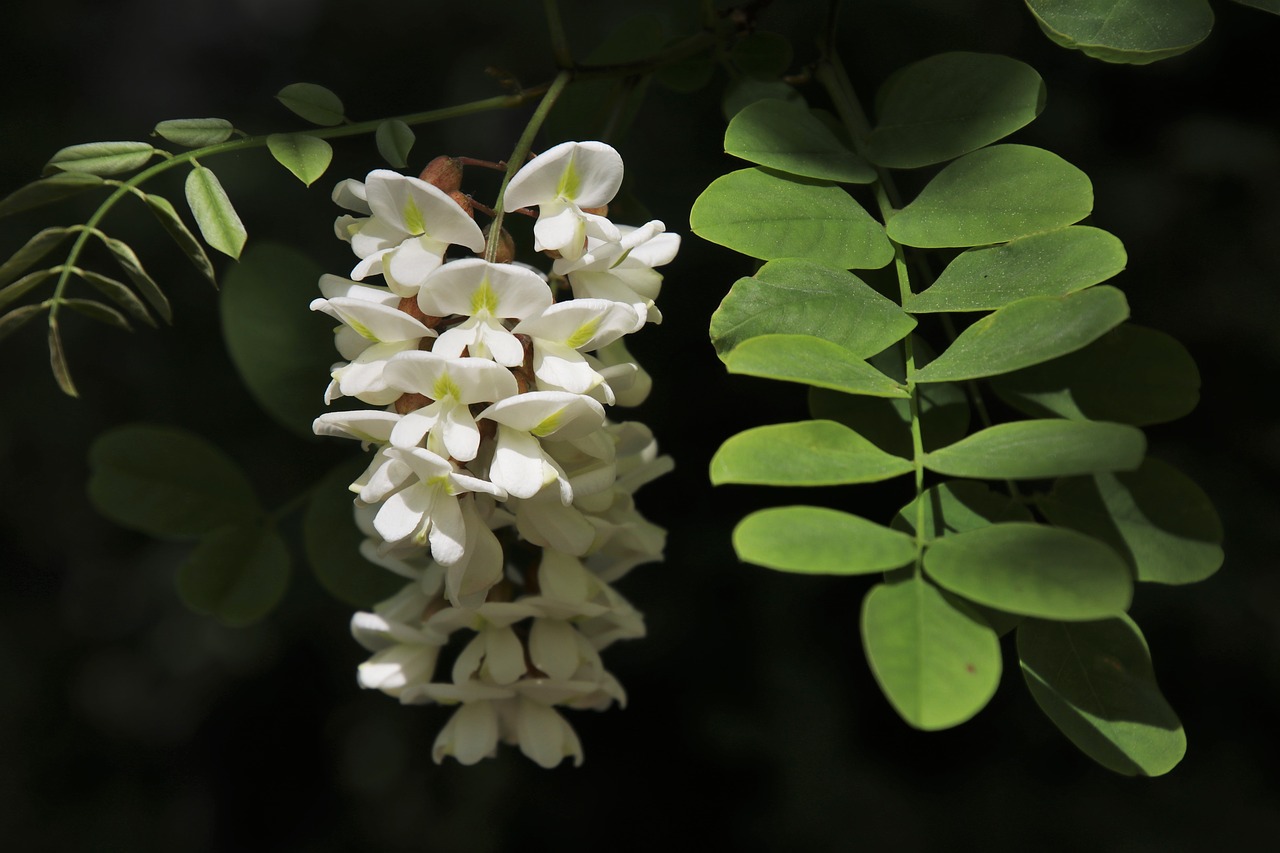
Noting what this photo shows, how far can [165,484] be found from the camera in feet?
2.42

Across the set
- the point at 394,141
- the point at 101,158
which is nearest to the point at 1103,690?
the point at 394,141

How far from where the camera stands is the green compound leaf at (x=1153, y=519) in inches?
18.8

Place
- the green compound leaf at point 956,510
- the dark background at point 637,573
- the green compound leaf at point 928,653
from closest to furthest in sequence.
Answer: the green compound leaf at point 928,653 → the green compound leaf at point 956,510 → the dark background at point 637,573

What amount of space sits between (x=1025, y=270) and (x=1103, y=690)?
0.19 meters

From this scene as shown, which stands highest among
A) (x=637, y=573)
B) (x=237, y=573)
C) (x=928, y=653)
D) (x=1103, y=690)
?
(x=928, y=653)

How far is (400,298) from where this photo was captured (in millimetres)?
494

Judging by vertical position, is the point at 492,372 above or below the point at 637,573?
above

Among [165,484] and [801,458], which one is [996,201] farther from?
[165,484]

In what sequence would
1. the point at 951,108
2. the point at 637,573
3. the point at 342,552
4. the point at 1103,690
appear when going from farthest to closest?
the point at 637,573, the point at 342,552, the point at 951,108, the point at 1103,690

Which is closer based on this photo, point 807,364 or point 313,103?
point 807,364

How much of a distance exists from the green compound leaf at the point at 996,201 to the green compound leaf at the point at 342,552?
40cm

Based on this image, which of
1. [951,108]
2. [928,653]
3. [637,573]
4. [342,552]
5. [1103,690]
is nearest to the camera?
[928,653]

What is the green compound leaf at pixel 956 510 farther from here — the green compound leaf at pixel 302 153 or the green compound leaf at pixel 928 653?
the green compound leaf at pixel 302 153

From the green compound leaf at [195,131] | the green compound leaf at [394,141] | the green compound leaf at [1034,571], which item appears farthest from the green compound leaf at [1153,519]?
the green compound leaf at [195,131]
